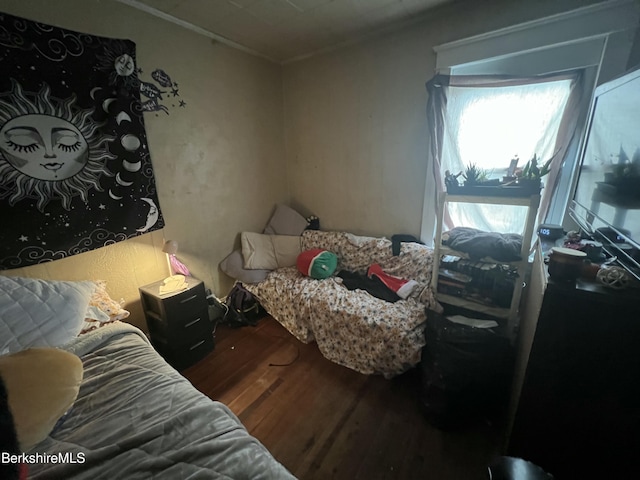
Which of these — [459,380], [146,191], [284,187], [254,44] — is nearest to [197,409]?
[459,380]

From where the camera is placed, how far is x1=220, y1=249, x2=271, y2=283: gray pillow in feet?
8.21

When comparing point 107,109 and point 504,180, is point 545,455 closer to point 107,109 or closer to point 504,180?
point 504,180

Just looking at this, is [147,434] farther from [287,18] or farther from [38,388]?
[287,18]

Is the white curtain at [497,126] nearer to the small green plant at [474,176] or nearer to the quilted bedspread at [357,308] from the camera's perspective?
the small green plant at [474,176]

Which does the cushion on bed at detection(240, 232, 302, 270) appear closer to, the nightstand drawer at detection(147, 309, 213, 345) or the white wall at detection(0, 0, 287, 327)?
the white wall at detection(0, 0, 287, 327)

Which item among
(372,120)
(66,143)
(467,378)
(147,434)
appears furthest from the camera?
(372,120)

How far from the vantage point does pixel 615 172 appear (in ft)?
3.19

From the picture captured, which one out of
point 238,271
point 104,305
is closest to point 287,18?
point 238,271

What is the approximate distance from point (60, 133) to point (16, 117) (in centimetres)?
17

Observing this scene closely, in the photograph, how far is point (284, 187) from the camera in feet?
10.0

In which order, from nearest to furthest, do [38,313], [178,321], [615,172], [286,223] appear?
[615,172], [38,313], [178,321], [286,223]

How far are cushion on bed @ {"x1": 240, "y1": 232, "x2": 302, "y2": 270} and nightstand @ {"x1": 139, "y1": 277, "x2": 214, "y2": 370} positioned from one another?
2.16ft

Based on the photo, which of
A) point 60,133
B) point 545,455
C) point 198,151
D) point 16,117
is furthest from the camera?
point 198,151

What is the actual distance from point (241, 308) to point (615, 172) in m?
2.55
